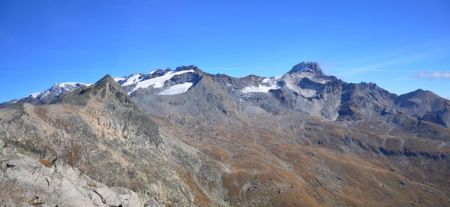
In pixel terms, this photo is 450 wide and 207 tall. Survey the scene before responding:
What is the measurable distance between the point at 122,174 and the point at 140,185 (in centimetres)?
915

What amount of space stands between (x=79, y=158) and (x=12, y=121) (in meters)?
30.9

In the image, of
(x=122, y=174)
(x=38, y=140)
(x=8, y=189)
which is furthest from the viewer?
→ (x=122, y=174)

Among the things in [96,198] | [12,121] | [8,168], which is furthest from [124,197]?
[12,121]

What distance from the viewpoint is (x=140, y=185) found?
194500 millimetres

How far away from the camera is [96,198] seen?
99.2 m

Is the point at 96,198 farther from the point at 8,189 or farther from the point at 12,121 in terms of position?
the point at 12,121

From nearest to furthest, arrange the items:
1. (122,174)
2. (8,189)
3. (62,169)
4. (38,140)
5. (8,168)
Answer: (8,189) → (8,168) → (62,169) → (38,140) → (122,174)

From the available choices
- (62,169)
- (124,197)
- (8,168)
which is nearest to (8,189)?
(8,168)

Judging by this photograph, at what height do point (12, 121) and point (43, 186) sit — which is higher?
point (12, 121)

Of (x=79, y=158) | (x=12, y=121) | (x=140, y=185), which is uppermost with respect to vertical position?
(x=12, y=121)

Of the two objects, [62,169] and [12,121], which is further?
[12,121]

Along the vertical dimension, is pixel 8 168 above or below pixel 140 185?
above

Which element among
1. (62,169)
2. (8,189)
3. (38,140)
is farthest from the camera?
(38,140)

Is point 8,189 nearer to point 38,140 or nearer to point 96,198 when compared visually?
point 96,198
